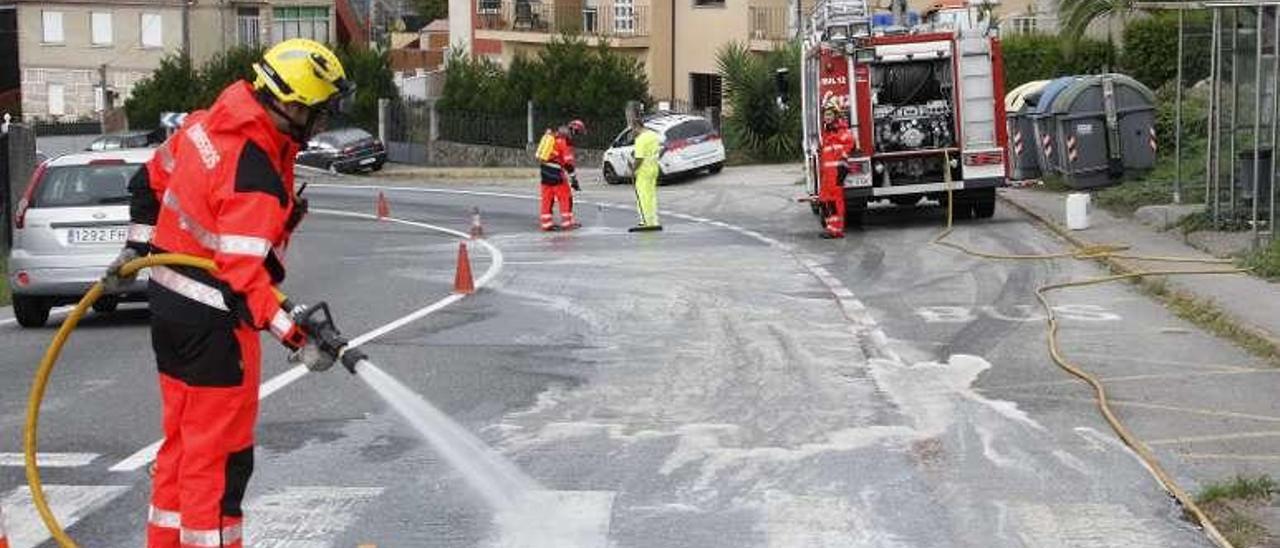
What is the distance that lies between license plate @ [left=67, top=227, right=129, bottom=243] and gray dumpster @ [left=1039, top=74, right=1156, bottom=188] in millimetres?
17454

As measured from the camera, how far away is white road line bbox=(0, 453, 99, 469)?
862 centimetres

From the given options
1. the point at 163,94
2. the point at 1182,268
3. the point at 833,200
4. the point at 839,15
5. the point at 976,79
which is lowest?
the point at 1182,268

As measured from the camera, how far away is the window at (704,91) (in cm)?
5359

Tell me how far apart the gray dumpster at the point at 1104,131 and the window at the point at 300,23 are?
49.8m

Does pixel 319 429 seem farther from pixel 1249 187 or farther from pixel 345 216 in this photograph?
pixel 345 216

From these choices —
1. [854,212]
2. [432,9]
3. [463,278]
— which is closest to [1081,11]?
[854,212]

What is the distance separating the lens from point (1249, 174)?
65.4ft

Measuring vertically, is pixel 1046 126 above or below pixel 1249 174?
above

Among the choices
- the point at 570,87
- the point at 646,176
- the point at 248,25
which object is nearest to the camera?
the point at 646,176

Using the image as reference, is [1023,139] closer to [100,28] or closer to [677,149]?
[677,149]

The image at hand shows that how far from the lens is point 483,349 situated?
516 inches

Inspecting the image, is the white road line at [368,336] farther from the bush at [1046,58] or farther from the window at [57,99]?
the window at [57,99]

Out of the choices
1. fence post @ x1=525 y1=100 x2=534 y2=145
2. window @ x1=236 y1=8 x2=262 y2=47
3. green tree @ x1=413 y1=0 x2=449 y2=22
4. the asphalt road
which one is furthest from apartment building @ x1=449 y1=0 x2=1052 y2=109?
green tree @ x1=413 y1=0 x2=449 y2=22

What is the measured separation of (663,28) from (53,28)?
3066cm
